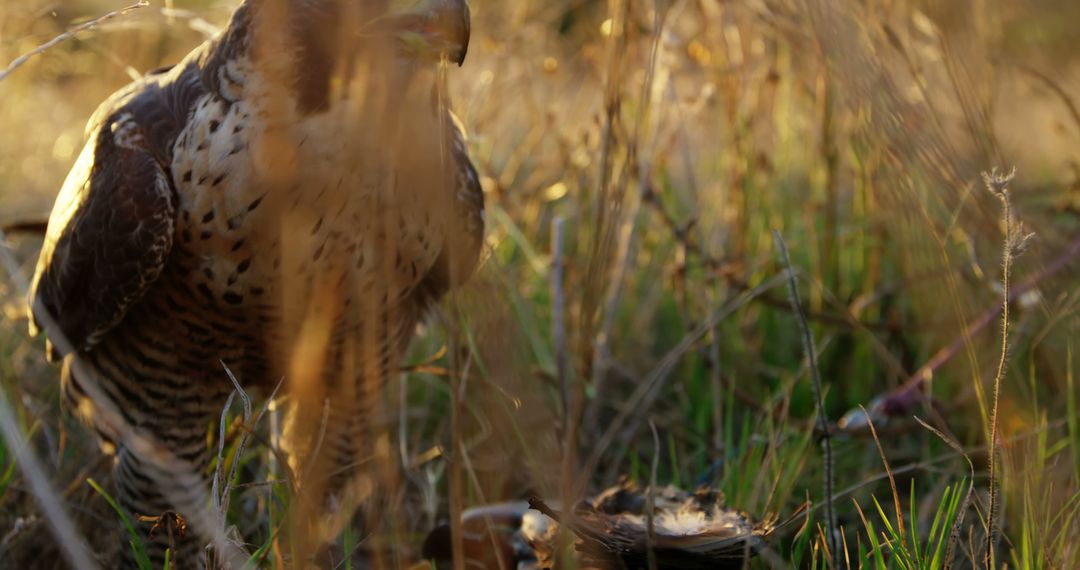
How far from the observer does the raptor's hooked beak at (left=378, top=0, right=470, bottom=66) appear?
1781mm

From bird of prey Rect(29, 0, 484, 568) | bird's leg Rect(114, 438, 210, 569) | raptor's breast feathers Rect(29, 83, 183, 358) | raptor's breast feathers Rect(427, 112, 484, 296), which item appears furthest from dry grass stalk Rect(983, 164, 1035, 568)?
bird's leg Rect(114, 438, 210, 569)

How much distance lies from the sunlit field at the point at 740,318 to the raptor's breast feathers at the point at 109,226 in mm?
209

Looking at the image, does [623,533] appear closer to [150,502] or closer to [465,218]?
[465,218]

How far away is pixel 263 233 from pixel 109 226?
44 cm

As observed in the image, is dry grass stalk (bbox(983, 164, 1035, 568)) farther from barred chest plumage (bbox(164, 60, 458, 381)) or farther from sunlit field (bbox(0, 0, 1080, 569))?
barred chest plumage (bbox(164, 60, 458, 381))

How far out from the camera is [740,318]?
345 cm

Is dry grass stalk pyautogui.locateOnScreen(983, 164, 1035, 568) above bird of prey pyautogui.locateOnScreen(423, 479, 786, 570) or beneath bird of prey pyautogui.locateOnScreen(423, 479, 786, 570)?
above

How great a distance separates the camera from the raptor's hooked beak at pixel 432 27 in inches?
70.1

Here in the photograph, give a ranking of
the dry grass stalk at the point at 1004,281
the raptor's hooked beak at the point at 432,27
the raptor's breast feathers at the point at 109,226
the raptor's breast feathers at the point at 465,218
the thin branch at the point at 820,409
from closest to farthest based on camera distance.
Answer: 1. the dry grass stalk at the point at 1004,281
2. the raptor's hooked beak at the point at 432,27
3. the thin branch at the point at 820,409
4. the raptor's breast feathers at the point at 109,226
5. the raptor's breast feathers at the point at 465,218

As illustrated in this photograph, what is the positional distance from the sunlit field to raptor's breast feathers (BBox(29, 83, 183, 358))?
21cm

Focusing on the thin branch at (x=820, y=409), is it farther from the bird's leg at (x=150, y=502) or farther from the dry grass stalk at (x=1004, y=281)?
the bird's leg at (x=150, y=502)

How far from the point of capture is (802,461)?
8.01 feet

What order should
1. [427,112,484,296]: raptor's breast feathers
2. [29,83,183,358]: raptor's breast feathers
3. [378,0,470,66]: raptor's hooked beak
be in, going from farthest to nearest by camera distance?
[427,112,484,296]: raptor's breast feathers, [29,83,183,358]: raptor's breast feathers, [378,0,470,66]: raptor's hooked beak

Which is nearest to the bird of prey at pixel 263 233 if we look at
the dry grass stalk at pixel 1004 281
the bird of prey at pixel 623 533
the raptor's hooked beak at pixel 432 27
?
the raptor's hooked beak at pixel 432 27
